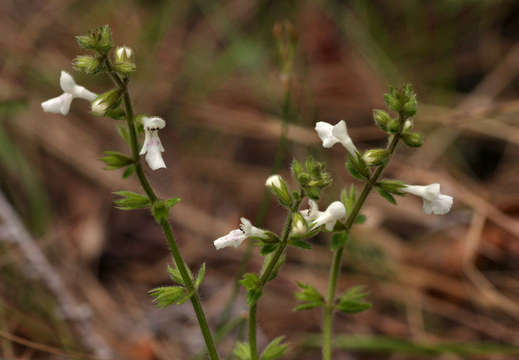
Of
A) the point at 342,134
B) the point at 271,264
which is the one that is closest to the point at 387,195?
the point at 342,134

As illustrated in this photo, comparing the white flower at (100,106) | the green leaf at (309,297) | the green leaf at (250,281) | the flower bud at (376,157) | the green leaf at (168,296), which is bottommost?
the green leaf at (168,296)

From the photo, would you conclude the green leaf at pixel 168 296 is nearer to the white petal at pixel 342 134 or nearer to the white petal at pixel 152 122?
the white petal at pixel 152 122

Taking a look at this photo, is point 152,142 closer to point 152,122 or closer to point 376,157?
point 152,122

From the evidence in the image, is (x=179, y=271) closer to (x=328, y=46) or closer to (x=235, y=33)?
(x=235, y=33)

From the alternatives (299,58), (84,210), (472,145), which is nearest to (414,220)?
(472,145)

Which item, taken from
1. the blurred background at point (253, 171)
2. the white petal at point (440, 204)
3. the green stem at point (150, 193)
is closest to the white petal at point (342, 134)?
the white petal at point (440, 204)

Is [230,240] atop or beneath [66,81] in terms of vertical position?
beneath

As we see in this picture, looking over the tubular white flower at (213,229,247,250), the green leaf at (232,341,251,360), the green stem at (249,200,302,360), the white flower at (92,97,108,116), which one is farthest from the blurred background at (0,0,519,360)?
the white flower at (92,97,108,116)
